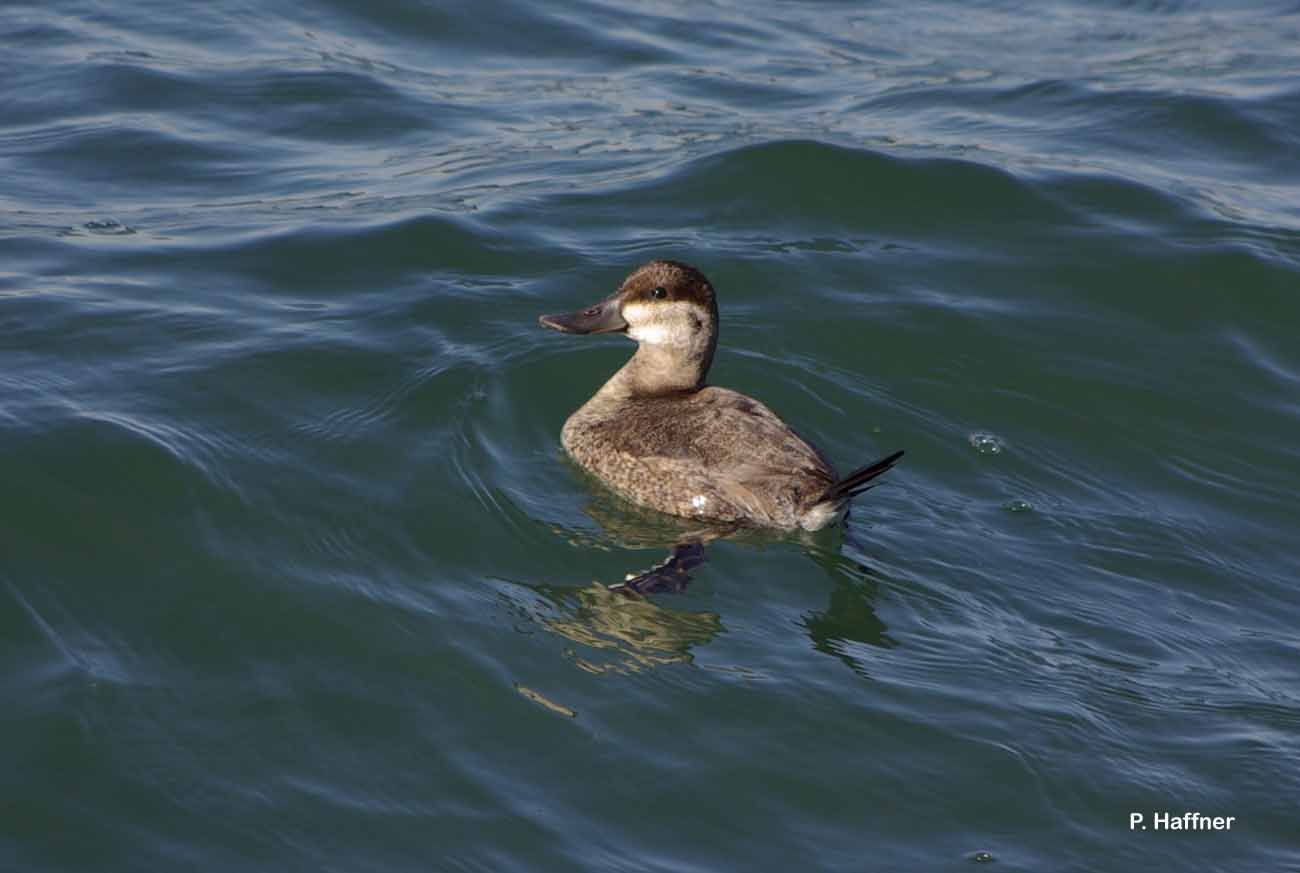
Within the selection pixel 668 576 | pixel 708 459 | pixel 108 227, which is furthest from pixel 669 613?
pixel 108 227

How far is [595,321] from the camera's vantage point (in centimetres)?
880

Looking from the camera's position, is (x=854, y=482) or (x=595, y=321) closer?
(x=854, y=482)

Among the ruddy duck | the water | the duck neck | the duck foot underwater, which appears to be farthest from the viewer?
the duck neck

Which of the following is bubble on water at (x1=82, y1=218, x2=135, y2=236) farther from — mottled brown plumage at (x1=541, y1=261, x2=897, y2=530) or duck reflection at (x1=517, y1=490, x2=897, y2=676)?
duck reflection at (x1=517, y1=490, x2=897, y2=676)

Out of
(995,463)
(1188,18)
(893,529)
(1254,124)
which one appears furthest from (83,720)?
(1188,18)

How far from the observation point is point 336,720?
6113 millimetres

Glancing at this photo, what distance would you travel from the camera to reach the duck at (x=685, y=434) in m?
7.59

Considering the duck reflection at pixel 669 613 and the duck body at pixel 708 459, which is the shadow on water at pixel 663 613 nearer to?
the duck reflection at pixel 669 613

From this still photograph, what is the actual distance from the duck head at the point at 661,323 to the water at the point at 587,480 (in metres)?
0.55

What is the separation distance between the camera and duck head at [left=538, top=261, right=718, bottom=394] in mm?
8555

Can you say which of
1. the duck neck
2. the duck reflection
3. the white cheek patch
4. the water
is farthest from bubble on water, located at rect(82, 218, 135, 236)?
the duck reflection

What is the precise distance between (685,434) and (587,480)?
1.86 ft

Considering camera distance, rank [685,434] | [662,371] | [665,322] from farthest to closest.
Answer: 1. [662,371]
2. [665,322]
3. [685,434]

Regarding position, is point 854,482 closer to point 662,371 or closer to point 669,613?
point 669,613
